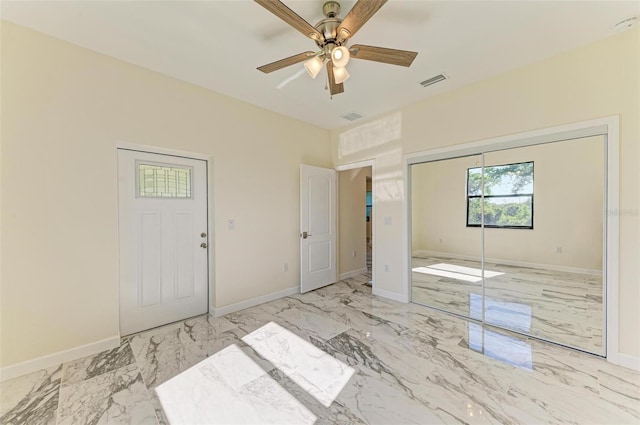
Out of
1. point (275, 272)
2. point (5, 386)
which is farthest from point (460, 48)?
point (5, 386)

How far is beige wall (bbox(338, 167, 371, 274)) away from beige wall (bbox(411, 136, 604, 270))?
5.09ft

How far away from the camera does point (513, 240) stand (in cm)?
295

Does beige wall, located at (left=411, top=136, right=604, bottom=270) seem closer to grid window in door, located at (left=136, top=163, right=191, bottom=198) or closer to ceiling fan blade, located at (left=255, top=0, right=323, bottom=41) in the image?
ceiling fan blade, located at (left=255, top=0, right=323, bottom=41)

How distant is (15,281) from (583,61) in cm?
533

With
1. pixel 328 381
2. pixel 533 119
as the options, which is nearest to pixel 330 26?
pixel 533 119

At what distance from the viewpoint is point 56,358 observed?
223 centimetres

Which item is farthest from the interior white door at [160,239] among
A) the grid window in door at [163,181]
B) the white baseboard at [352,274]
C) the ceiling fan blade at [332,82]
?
the white baseboard at [352,274]

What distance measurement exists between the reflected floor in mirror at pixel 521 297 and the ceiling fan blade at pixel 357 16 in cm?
291

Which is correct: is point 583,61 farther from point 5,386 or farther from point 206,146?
point 5,386

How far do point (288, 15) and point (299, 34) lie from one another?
0.65 metres

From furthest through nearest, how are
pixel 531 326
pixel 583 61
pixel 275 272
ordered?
pixel 275 272, pixel 531 326, pixel 583 61

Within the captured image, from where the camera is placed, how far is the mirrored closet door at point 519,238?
2438mm

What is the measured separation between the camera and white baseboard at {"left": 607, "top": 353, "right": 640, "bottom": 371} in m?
2.10

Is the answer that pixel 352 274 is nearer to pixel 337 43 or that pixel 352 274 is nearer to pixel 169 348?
pixel 169 348
